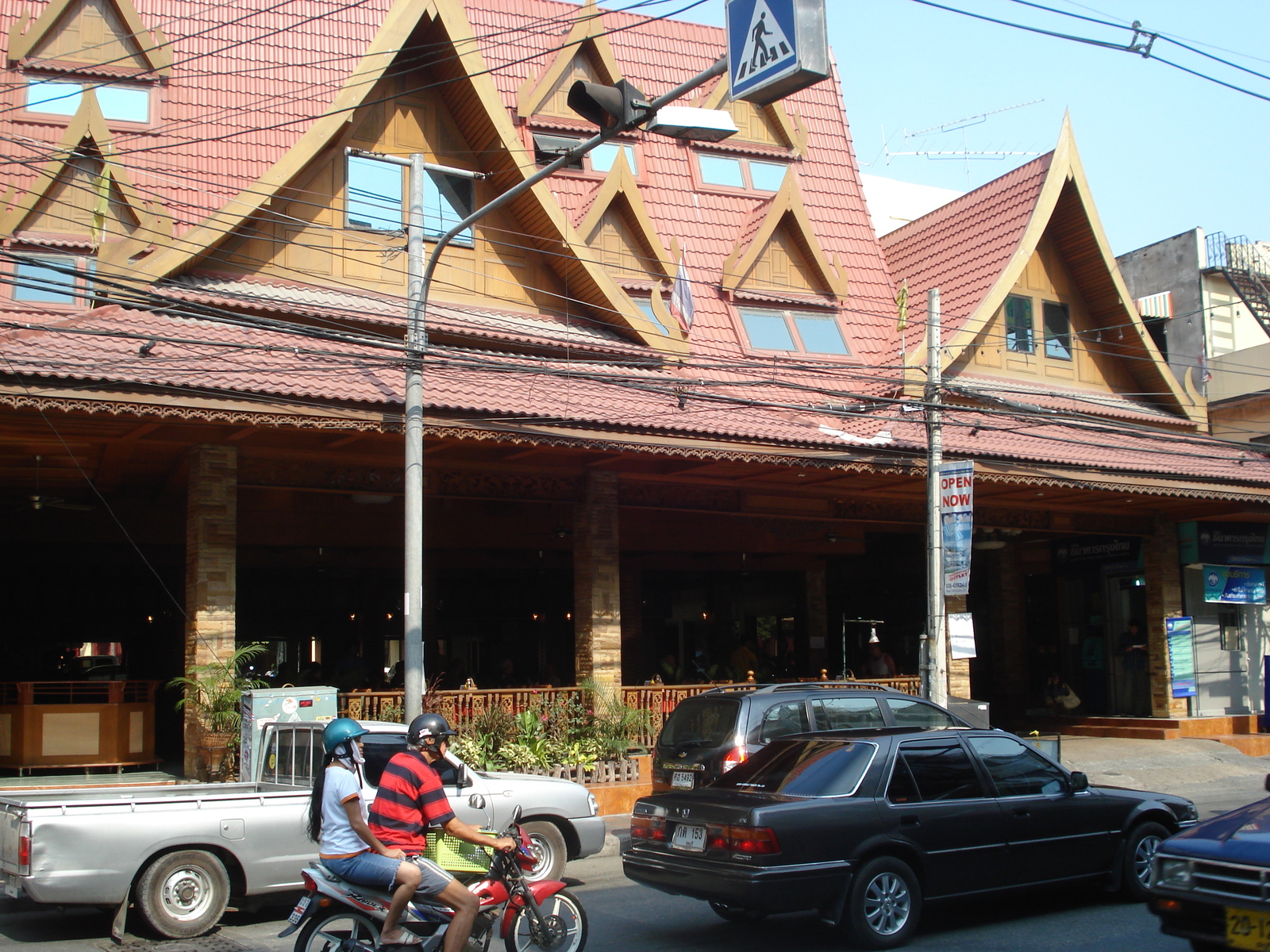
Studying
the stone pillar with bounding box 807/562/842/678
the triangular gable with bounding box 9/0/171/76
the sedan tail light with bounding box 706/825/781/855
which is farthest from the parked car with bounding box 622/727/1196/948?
the stone pillar with bounding box 807/562/842/678

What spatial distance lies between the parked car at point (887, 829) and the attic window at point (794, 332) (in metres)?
11.4

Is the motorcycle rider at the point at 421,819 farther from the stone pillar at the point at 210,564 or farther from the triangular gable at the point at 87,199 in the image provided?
the triangular gable at the point at 87,199

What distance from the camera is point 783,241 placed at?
20.6 m

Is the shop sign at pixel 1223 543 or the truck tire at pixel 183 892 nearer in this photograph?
the truck tire at pixel 183 892

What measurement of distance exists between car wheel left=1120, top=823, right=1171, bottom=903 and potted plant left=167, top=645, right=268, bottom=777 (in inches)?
347

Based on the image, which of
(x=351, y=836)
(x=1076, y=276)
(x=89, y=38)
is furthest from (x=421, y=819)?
(x=1076, y=276)

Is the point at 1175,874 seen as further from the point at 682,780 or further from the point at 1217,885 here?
the point at 682,780

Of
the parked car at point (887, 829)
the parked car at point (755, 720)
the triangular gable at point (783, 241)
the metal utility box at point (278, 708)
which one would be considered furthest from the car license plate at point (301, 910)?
the triangular gable at point (783, 241)

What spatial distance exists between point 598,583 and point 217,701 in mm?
5273

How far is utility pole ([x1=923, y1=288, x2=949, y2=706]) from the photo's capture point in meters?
14.5

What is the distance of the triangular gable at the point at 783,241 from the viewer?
19844 mm

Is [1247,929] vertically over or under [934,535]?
under

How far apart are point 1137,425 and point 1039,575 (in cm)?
589

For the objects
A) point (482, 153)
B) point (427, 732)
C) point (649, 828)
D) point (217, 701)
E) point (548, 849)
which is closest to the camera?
point (427, 732)
